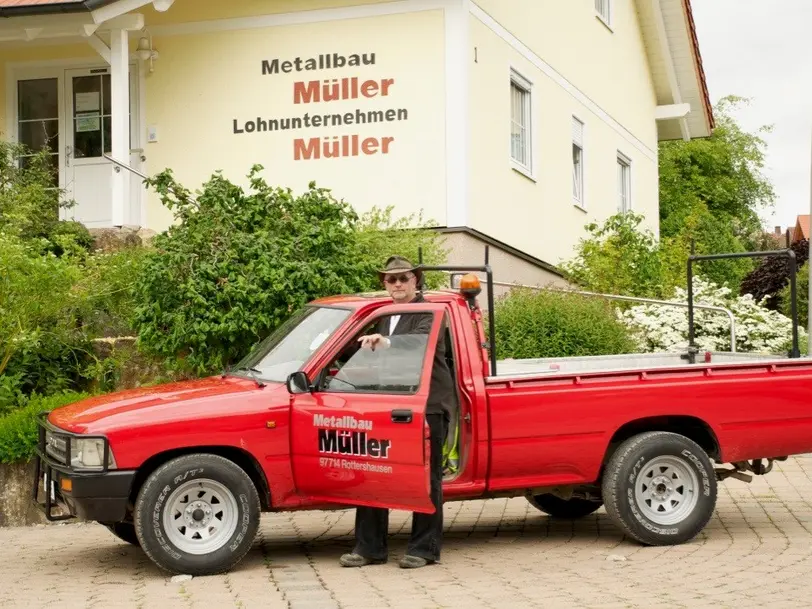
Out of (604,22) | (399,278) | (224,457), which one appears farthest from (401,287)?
(604,22)

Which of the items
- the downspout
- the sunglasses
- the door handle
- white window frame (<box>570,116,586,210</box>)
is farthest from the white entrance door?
the downspout

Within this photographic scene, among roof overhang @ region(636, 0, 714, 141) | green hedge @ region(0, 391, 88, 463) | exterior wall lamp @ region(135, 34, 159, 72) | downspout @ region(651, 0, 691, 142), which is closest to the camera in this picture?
green hedge @ region(0, 391, 88, 463)

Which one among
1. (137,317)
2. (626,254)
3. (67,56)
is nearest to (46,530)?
(137,317)

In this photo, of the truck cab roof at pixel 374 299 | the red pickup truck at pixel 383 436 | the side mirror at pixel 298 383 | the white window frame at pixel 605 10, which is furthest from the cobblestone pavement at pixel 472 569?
the white window frame at pixel 605 10

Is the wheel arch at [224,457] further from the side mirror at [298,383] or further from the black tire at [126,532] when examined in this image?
the black tire at [126,532]

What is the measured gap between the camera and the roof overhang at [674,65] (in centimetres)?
2798

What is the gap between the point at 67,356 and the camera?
14586 mm

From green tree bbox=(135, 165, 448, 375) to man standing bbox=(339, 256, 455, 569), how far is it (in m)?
3.80

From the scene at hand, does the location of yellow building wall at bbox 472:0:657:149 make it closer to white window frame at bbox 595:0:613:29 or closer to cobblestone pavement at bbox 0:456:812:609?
white window frame at bbox 595:0:613:29

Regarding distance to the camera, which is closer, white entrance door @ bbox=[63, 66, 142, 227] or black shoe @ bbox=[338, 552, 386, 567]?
black shoe @ bbox=[338, 552, 386, 567]

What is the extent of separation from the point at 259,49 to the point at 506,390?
1019cm

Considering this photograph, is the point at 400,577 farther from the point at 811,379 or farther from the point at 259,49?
the point at 259,49

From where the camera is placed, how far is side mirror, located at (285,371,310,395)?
9.30m

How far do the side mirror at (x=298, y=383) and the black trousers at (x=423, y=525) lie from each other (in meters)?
0.80
